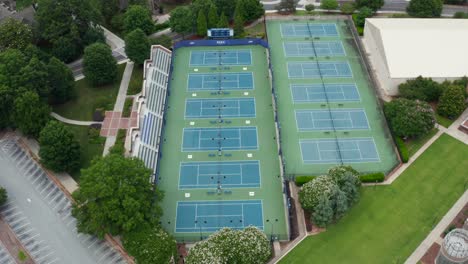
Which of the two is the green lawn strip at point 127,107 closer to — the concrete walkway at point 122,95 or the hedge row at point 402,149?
the concrete walkway at point 122,95

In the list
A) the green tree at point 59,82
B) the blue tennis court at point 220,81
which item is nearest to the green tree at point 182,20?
the blue tennis court at point 220,81

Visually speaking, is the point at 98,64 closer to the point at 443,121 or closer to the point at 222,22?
the point at 222,22

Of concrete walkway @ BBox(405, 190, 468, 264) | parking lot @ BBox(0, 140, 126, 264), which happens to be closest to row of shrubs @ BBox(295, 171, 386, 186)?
concrete walkway @ BBox(405, 190, 468, 264)

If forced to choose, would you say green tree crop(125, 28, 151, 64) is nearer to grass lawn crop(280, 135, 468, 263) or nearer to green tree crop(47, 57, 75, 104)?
green tree crop(47, 57, 75, 104)

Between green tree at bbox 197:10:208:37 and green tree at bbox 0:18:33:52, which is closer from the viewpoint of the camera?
green tree at bbox 0:18:33:52

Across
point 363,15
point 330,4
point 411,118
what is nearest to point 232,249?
point 411,118

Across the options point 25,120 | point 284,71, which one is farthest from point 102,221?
point 284,71
